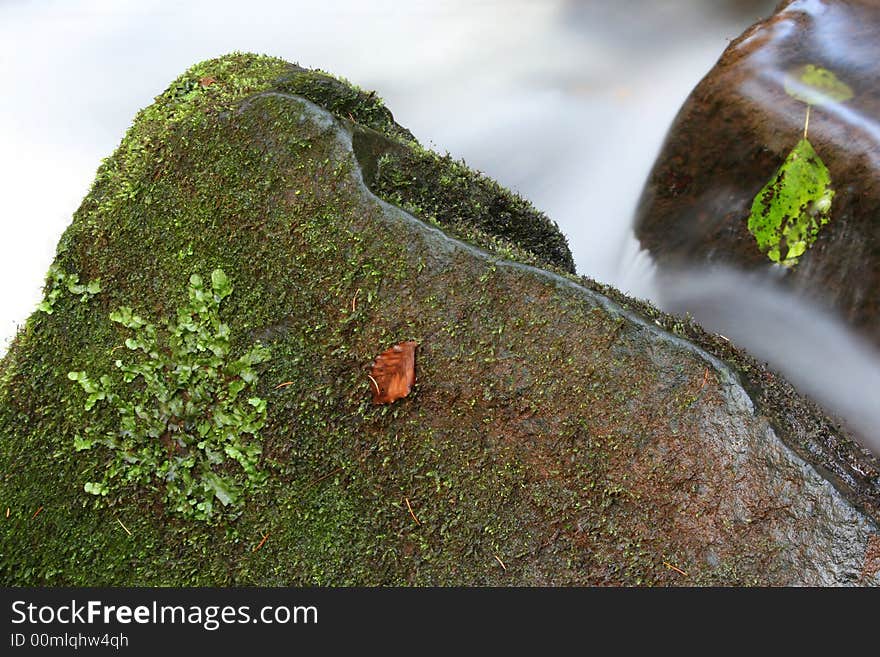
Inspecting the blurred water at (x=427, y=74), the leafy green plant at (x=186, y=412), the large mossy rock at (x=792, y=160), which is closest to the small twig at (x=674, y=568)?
the leafy green plant at (x=186, y=412)

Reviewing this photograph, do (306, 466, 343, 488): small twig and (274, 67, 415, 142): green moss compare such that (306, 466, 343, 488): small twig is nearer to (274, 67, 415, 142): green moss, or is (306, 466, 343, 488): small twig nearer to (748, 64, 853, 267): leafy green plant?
(274, 67, 415, 142): green moss

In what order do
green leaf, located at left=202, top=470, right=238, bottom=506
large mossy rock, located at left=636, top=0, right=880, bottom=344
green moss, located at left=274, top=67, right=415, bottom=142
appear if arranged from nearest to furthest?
green leaf, located at left=202, top=470, right=238, bottom=506, green moss, located at left=274, top=67, right=415, bottom=142, large mossy rock, located at left=636, top=0, right=880, bottom=344

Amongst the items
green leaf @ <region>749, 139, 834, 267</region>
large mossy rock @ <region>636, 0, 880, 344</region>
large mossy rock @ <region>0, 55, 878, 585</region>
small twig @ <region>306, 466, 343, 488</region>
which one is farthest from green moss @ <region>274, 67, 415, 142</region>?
green leaf @ <region>749, 139, 834, 267</region>

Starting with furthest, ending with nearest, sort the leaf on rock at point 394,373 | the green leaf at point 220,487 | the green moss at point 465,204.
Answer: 1. the green moss at point 465,204
2. the green leaf at point 220,487
3. the leaf on rock at point 394,373

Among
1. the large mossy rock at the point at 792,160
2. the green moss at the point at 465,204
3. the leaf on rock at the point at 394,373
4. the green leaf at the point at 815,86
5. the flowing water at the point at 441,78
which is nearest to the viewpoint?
the leaf on rock at the point at 394,373

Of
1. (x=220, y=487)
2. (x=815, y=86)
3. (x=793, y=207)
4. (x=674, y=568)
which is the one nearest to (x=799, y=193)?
(x=793, y=207)

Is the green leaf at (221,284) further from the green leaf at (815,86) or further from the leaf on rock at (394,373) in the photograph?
the green leaf at (815,86)
